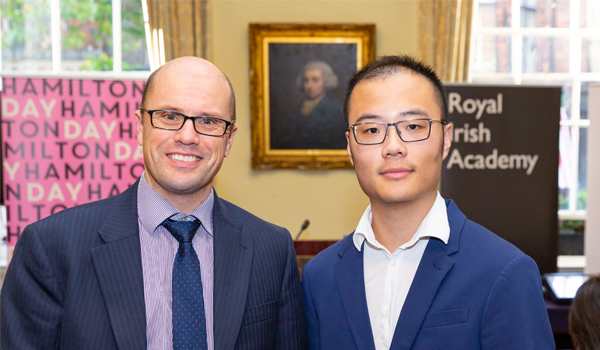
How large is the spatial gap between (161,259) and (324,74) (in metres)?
3.85

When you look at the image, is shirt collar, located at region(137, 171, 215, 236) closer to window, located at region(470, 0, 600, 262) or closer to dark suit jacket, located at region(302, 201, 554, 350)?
dark suit jacket, located at region(302, 201, 554, 350)

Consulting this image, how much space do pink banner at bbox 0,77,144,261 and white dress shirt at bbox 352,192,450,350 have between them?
2.43m

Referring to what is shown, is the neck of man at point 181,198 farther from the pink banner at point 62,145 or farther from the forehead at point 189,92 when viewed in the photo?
the pink banner at point 62,145

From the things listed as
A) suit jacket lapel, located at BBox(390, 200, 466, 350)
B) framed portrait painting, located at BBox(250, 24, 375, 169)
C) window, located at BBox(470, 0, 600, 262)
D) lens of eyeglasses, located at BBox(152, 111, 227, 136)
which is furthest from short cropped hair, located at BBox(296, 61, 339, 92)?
suit jacket lapel, located at BBox(390, 200, 466, 350)

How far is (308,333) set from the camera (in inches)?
59.6

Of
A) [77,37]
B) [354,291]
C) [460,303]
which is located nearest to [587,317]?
[460,303]

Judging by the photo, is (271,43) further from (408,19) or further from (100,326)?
(100,326)

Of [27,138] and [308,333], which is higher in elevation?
[27,138]

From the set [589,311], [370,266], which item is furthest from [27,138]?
[589,311]

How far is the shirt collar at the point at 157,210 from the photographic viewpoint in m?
1.37

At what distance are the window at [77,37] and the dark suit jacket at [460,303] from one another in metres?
4.48

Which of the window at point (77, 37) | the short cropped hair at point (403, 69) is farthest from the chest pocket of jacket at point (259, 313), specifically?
the window at point (77, 37)

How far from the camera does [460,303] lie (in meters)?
1.25

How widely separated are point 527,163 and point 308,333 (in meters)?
2.55
